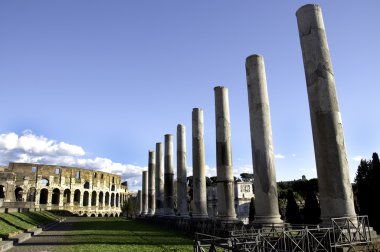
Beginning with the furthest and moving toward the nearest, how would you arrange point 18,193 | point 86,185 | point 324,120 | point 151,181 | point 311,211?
point 86,185, point 18,193, point 151,181, point 311,211, point 324,120

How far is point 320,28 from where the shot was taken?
10562 mm

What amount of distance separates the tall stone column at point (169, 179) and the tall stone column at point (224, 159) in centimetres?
1073

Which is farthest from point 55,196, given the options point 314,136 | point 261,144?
point 314,136

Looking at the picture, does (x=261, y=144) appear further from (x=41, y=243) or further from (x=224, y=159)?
(x=41, y=243)

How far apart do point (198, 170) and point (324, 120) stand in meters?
12.6

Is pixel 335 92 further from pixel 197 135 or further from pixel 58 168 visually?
pixel 58 168

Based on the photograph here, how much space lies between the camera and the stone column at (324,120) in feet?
30.0

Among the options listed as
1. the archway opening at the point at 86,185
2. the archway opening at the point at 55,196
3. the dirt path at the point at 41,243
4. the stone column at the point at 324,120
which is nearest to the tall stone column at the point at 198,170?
the dirt path at the point at 41,243

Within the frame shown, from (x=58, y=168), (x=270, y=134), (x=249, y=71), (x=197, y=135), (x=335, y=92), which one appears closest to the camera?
(x=335, y=92)

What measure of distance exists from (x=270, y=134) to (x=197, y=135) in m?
9.19

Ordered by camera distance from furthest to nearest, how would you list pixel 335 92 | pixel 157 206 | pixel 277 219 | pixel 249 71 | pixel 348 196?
pixel 157 206
pixel 249 71
pixel 277 219
pixel 335 92
pixel 348 196

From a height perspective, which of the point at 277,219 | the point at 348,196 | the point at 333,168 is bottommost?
the point at 277,219

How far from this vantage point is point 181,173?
977 inches

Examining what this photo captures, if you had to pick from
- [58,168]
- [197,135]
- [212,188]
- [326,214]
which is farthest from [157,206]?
[58,168]
